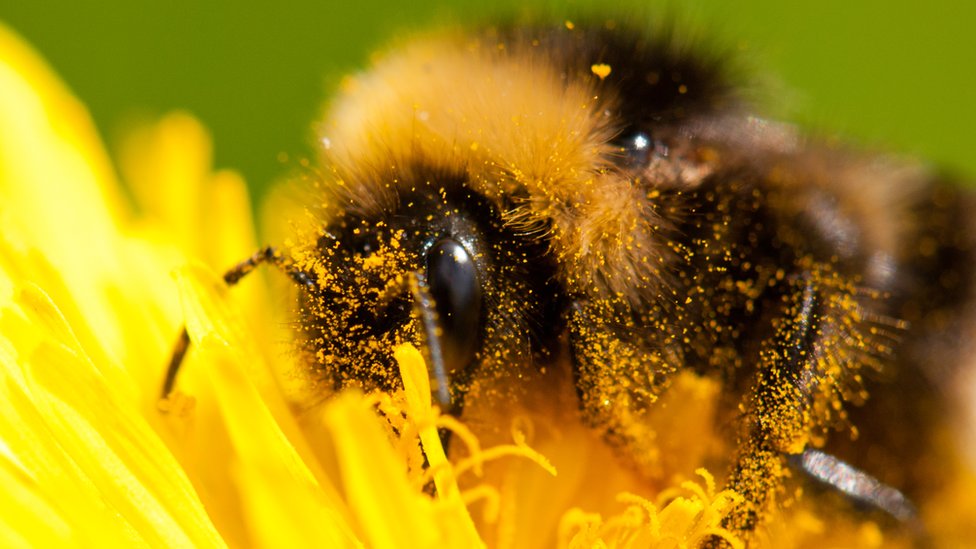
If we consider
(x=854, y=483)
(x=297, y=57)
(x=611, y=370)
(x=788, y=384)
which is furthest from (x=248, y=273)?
(x=297, y=57)

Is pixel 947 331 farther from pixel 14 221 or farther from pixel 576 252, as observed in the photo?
pixel 14 221

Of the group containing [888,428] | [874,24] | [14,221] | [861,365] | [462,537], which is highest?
[14,221]

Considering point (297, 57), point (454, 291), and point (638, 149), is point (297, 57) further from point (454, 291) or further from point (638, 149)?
point (454, 291)

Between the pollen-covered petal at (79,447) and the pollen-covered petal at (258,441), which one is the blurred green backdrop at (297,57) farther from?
the pollen-covered petal at (79,447)

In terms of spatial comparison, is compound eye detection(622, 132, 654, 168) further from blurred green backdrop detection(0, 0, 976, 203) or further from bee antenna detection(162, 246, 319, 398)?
blurred green backdrop detection(0, 0, 976, 203)

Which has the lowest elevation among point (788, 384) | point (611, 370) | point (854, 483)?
Answer: point (854, 483)

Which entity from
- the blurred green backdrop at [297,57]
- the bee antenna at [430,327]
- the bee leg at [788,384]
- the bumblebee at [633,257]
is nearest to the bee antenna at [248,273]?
the bumblebee at [633,257]

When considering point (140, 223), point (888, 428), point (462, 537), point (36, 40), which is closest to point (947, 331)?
point (888, 428)
